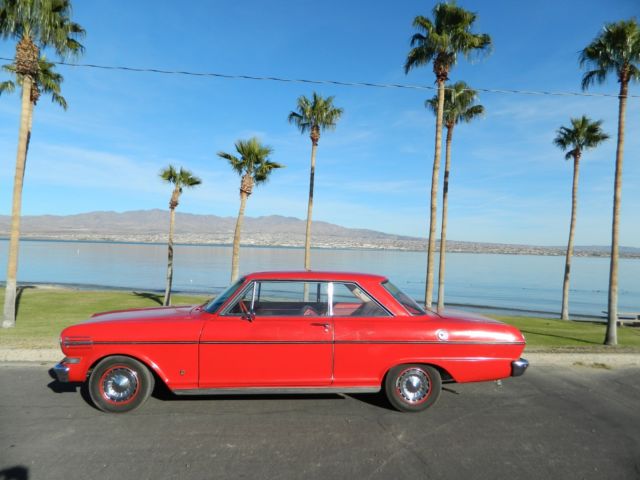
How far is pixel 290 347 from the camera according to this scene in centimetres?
470

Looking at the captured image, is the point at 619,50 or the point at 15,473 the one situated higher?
the point at 619,50

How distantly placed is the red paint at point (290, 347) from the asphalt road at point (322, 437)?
438mm

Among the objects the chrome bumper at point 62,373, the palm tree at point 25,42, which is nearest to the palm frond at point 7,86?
the palm tree at point 25,42

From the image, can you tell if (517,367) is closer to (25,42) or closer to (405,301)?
(405,301)

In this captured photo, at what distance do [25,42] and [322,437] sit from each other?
13060mm

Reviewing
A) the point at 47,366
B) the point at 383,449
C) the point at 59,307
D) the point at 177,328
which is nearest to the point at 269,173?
the point at 59,307

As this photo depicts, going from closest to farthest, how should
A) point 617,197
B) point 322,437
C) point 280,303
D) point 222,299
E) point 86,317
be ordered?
1. point 322,437
2. point 222,299
3. point 280,303
4. point 617,197
5. point 86,317

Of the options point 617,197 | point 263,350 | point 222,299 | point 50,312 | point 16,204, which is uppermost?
point 617,197

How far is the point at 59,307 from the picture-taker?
1602 cm

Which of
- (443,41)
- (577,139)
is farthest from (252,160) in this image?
(577,139)

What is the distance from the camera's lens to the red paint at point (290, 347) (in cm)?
466

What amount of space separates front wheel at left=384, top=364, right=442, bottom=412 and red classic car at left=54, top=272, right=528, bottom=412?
1 cm

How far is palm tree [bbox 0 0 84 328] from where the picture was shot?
35.0 ft

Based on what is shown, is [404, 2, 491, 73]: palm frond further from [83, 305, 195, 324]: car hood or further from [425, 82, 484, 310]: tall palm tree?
[83, 305, 195, 324]: car hood
